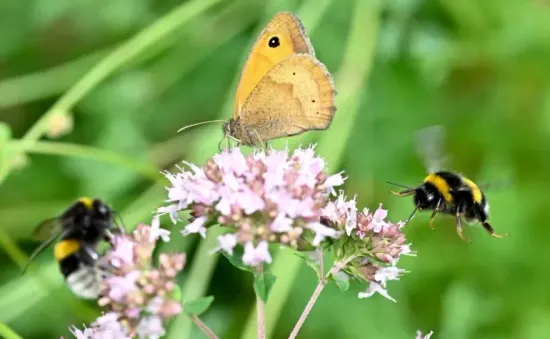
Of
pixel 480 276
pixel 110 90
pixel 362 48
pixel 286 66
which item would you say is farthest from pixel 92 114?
pixel 480 276

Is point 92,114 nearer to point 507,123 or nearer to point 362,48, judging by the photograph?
point 362,48

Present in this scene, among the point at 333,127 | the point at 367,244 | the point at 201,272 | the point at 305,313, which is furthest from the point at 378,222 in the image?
the point at 333,127

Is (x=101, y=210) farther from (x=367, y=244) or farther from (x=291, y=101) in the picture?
(x=291, y=101)

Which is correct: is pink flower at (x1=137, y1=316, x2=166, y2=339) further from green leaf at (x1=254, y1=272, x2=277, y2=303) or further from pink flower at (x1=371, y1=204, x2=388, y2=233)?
pink flower at (x1=371, y1=204, x2=388, y2=233)

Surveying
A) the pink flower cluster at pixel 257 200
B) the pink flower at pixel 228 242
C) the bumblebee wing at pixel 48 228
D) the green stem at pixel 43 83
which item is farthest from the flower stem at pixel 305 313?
the green stem at pixel 43 83

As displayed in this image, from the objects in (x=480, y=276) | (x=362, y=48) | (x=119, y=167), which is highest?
(x=362, y=48)

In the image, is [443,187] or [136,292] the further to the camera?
[443,187]
